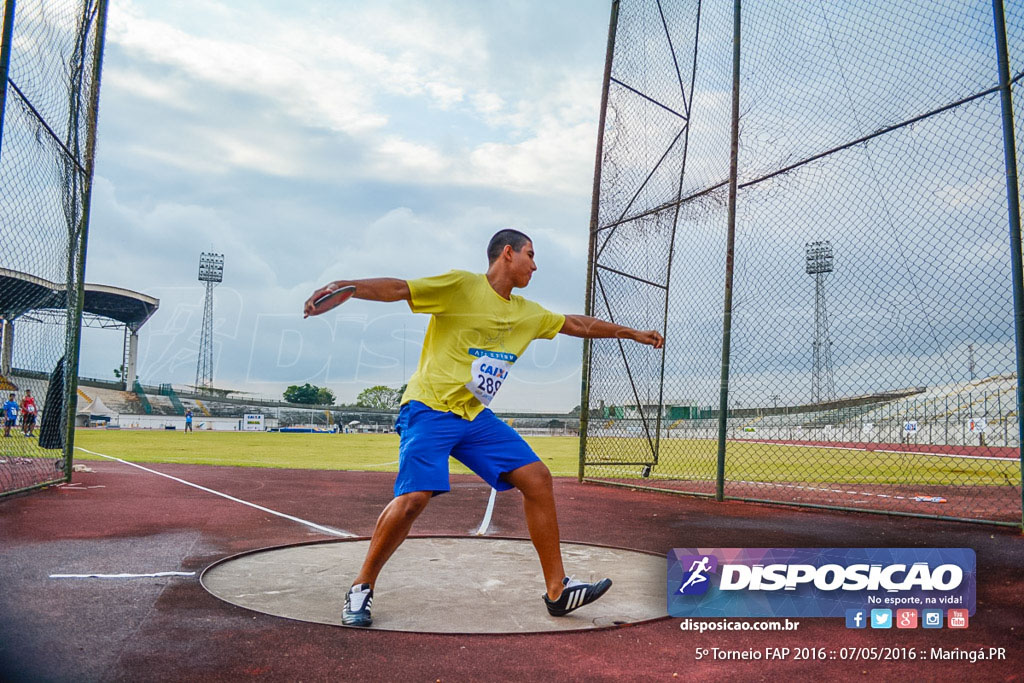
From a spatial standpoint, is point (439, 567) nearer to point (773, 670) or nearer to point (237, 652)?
point (237, 652)

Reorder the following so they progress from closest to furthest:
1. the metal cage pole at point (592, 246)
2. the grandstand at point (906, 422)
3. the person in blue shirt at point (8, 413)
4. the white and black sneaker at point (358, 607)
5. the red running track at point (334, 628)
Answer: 1. the red running track at point (334, 628)
2. the white and black sneaker at point (358, 607)
3. the metal cage pole at point (592, 246)
4. the person in blue shirt at point (8, 413)
5. the grandstand at point (906, 422)

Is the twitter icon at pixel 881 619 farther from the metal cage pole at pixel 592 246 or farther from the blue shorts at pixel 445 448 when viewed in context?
the metal cage pole at pixel 592 246

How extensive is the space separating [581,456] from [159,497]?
575 cm

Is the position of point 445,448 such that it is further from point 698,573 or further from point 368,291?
point 698,573

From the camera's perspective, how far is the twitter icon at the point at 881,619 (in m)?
3.38

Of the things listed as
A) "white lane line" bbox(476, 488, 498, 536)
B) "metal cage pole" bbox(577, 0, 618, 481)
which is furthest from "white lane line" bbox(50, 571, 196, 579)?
"metal cage pole" bbox(577, 0, 618, 481)

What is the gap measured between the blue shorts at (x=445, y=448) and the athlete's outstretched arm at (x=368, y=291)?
596mm

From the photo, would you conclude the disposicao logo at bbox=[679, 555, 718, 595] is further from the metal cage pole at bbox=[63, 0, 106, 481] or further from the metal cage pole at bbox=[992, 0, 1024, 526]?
the metal cage pole at bbox=[63, 0, 106, 481]

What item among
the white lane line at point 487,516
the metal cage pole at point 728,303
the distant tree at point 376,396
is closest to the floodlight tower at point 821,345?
the metal cage pole at point 728,303

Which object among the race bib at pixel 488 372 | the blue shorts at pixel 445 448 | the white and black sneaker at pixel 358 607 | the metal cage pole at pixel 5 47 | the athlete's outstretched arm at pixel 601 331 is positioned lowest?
the white and black sneaker at pixel 358 607

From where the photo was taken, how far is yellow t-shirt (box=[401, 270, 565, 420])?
12.0ft

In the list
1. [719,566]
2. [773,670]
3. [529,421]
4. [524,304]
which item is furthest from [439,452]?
[529,421]

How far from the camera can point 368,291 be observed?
3.25 meters

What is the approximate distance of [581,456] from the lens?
11125 mm
